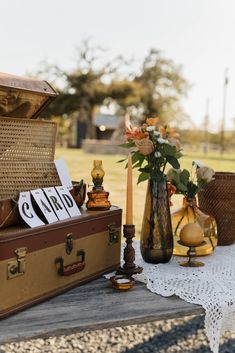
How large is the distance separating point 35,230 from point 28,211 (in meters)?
0.08

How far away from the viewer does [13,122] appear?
4.75ft

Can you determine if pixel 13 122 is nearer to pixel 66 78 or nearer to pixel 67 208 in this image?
pixel 67 208

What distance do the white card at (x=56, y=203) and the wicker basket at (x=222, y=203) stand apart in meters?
0.67

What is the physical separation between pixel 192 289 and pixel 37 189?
1.69 feet

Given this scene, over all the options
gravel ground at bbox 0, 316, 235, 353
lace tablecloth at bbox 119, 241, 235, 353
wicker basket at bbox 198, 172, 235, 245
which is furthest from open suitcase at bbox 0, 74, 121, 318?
gravel ground at bbox 0, 316, 235, 353

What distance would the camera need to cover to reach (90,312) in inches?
49.7

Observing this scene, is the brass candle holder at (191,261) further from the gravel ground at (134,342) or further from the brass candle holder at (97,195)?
the gravel ground at (134,342)

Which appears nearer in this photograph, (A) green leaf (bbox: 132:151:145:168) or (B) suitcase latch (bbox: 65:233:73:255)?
(B) suitcase latch (bbox: 65:233:73:255)

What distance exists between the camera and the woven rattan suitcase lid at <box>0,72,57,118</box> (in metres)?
1.44

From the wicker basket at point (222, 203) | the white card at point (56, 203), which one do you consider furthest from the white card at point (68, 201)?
the wicker basket at point (222, 203)

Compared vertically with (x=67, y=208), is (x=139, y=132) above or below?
above

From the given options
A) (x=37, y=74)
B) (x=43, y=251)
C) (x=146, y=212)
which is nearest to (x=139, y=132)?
(x=146, y=212)

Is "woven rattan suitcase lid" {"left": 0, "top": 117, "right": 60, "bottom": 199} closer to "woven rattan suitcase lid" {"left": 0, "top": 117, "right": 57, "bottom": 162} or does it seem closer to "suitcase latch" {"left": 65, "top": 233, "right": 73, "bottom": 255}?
"woven rattan suitcase lid" {"left": 0, "top": 117, "right": 57, "bottom": 162}

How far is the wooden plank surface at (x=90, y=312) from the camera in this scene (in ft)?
3.84
